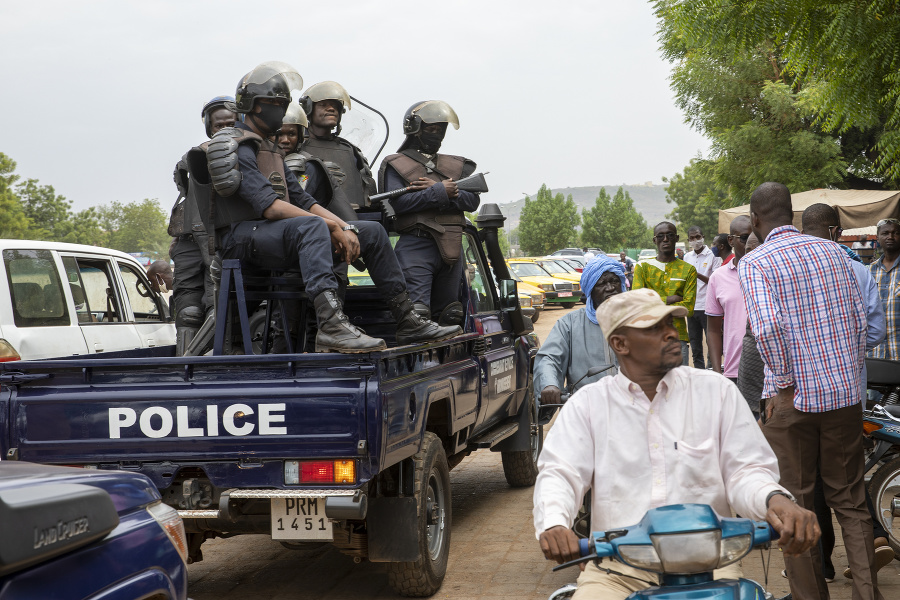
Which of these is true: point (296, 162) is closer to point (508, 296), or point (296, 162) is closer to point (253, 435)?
point (508, 296)

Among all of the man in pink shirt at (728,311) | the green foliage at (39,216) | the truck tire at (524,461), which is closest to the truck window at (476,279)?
the truck tire at (524,461)

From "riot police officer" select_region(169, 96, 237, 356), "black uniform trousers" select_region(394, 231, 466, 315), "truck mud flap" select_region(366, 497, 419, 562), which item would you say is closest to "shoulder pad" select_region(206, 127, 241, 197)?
"riot police officer" select_region(169, 96, 237, 356)

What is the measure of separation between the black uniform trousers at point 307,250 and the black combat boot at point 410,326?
62 millimetres

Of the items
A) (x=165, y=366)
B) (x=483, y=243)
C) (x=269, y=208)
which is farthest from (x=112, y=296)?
(x=165, y=366)

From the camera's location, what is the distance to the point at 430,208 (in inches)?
264

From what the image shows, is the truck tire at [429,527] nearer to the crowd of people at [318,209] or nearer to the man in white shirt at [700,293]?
the crowd of people at [318,209]

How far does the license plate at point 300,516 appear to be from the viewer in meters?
4.53

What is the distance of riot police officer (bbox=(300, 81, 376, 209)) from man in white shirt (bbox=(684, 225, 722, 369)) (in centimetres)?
489

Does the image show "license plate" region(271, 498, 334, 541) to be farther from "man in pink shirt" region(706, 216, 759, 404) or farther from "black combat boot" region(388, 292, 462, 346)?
"man in pink shirt" region(706, 216, 759, 404)

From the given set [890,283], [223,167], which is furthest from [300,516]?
[890,283]

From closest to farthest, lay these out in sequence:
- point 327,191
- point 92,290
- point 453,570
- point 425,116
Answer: point 453,570 → point 327,191 → point 425,116 → point 92,290

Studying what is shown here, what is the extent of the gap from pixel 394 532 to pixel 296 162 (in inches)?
103

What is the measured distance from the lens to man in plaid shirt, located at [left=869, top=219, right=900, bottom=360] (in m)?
6.86

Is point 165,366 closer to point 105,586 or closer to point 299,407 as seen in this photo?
point 299,407
